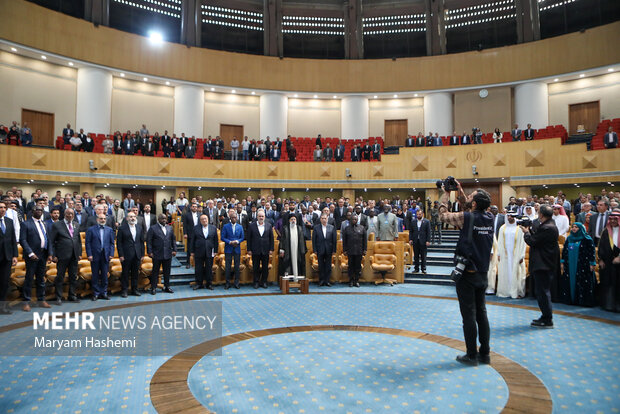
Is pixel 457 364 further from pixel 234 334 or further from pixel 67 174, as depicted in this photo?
pixel 67 174

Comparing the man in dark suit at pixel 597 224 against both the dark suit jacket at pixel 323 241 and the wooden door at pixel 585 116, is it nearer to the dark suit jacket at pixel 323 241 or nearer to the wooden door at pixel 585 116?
the dark suit jacket at pixel 323 241

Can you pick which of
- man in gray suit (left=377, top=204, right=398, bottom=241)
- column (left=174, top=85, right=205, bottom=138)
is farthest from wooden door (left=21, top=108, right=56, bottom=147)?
man in gray suit (left=377, top=204, right=398, bottom=241)

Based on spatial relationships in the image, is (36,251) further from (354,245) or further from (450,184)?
(450,184)

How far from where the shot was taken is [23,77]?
17266 millimetres

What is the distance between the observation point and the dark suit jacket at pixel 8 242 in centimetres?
579

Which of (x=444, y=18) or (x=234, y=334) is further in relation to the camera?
(x=444, y=18)

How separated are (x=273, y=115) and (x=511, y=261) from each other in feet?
53.0

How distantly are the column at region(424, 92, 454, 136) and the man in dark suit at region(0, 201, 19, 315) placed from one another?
19.2 metres

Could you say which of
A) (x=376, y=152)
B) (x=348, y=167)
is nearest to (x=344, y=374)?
(x=348, y=167)

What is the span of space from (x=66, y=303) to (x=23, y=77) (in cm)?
1511

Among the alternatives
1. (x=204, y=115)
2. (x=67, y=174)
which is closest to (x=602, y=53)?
(x=204, y=115)

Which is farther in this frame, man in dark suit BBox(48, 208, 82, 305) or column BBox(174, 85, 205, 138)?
column BBox(174, 85, 205, 138)

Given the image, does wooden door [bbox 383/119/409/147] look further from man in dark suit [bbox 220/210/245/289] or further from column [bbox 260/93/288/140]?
man in dark suit [bbox 220/210/245/289]

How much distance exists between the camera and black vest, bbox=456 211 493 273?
3820 mm
